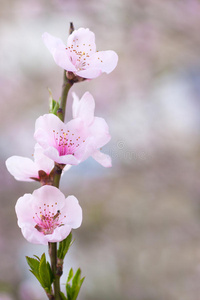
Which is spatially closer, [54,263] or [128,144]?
[54,263]

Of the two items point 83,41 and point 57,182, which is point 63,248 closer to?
point 57,182

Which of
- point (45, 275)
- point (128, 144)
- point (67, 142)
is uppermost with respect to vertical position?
point (128, 144)

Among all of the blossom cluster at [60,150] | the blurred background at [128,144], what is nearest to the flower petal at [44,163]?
the blossom cluster at [60,150]

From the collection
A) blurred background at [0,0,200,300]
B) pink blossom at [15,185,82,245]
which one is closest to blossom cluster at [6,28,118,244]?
pink blossom at [15,185,82,245]

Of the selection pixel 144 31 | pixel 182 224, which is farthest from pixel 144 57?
pixel 182 224

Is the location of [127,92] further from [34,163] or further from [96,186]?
[34,163]

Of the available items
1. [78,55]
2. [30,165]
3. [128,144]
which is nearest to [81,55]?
[78,55]

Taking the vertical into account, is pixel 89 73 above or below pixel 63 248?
above
